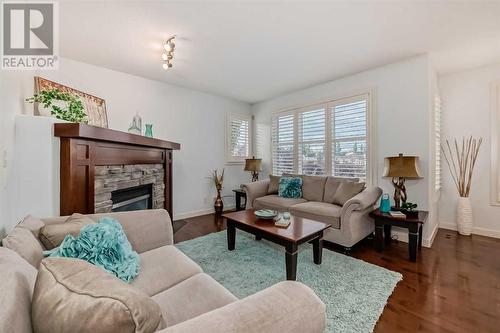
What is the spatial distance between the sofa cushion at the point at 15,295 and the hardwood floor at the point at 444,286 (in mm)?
1818

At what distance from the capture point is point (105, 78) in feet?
10.6

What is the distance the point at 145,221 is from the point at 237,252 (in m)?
1.24

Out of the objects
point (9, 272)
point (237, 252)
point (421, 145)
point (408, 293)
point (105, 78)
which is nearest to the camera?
point (9, 272)

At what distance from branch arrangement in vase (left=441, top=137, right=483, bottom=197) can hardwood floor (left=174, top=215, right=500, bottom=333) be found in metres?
0.77

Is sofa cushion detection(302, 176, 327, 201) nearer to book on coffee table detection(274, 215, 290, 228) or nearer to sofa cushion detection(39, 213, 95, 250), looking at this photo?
book on coffee table detection(274, 215, 290, 228)

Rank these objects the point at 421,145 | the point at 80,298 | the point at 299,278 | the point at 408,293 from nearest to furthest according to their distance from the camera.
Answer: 1. the point at 80,298
2. the point at 408,293
3. the point at 299,278
4. the point at 421,145

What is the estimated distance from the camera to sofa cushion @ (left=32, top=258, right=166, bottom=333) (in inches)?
20.6

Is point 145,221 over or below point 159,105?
below

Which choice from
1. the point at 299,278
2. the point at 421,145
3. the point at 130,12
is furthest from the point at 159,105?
the point at 421,145

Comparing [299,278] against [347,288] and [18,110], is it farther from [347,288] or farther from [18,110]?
[18,110]

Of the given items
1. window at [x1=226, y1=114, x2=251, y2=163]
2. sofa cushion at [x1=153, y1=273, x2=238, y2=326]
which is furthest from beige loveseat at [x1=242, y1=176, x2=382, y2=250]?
sofa cushion at [x1=153, y1=273, x2=238, y2=326]

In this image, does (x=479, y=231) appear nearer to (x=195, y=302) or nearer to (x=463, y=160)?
(x=463, y=160)

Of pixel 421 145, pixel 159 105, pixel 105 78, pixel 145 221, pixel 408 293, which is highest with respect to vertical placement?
pixel 105 78

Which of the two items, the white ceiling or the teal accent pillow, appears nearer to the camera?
the white ceiling
